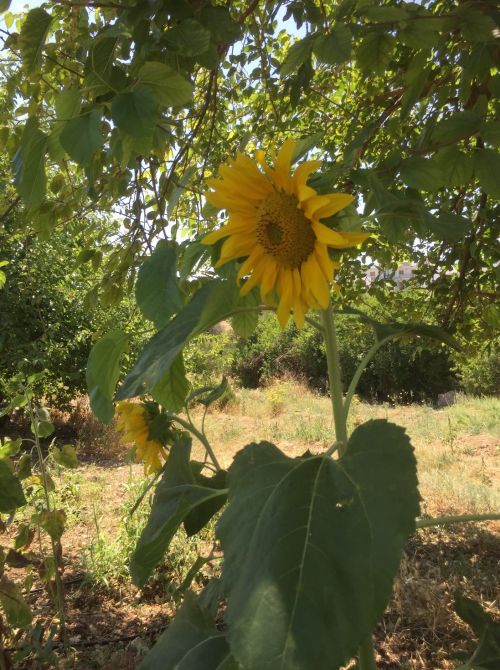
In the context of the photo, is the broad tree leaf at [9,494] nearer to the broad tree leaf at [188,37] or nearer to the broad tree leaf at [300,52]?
the broad tree leaf at [188,37]

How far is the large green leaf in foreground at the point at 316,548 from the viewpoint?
1.32ft

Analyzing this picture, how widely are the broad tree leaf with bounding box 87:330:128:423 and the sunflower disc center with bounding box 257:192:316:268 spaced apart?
22cm

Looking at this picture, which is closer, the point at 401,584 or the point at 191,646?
the point at 191,646

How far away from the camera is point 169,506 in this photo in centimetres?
79

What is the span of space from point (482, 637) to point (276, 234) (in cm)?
67

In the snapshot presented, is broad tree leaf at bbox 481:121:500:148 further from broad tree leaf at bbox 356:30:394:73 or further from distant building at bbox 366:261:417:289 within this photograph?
distant building at bbox 366:261:417:289

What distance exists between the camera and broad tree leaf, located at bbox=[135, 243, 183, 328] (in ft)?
2.12

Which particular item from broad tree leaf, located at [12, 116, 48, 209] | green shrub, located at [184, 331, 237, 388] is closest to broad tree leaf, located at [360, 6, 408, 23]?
broad tree leaf, located at [12, 116, 48, 209]

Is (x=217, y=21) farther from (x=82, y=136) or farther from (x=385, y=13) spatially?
(x=82, y=136)

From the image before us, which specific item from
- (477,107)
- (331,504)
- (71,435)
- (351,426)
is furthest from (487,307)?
(71,435)

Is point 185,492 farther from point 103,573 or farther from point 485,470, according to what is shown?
point 485,470

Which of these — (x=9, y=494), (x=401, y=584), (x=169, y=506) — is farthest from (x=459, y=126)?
(x=401, y=584)

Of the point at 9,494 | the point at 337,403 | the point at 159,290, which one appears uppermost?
the point at 159,290

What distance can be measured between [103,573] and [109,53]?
104 inches
